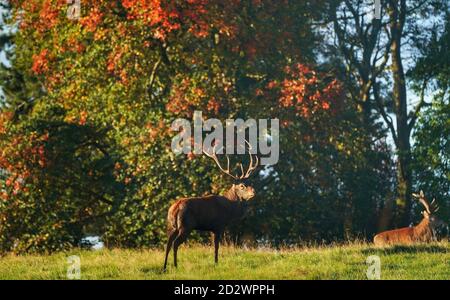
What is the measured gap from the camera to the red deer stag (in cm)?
1941

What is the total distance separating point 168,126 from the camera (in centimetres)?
2659

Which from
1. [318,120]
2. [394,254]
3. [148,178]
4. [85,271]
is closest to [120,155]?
[148,178]

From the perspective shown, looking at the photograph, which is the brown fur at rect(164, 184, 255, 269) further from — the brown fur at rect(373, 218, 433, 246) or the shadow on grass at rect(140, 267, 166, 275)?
the brown fur at rect(373, 218, 433, 246)

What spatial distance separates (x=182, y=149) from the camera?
86.6ft

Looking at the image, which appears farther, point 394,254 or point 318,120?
point 318,120

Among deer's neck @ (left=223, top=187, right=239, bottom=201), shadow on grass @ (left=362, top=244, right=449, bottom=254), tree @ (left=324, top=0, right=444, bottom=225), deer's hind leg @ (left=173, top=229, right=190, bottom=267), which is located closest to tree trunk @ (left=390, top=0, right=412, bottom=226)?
tree @ (left=324, top=0, right=444, bottom=225)

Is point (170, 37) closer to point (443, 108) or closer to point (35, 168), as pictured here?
point (35, 168)

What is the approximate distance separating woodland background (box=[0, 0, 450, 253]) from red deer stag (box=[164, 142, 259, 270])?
508cm

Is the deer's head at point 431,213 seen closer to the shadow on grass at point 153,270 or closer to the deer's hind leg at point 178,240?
the deer's hind leg at point 178,240

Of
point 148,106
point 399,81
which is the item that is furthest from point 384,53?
point 148,106

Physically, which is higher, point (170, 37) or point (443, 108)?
point (170, 37)

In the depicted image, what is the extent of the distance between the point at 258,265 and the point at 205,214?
5.40 feet
